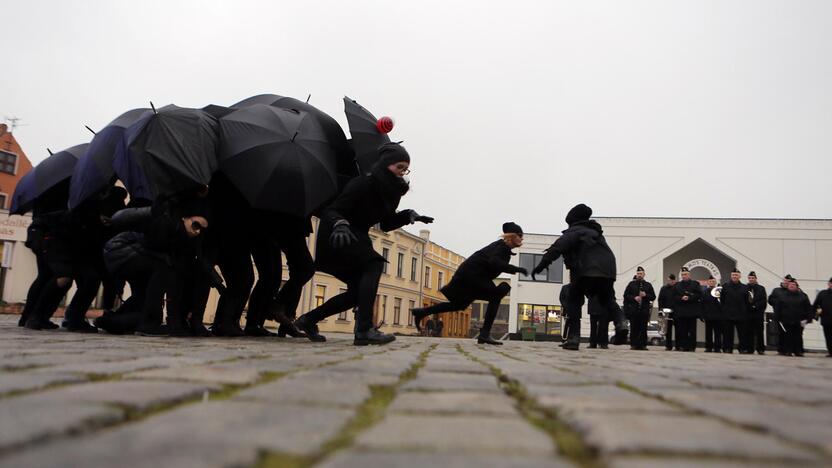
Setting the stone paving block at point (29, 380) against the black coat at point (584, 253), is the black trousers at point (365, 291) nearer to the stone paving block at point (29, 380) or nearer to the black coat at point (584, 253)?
the black coat at point (584, 253)

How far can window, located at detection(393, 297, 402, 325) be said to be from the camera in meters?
45.7

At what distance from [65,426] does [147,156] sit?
5.13 meters

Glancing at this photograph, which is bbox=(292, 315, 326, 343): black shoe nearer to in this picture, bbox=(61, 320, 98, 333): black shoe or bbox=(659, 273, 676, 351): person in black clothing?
bbox=(61, 320, 98, 333): black shoe

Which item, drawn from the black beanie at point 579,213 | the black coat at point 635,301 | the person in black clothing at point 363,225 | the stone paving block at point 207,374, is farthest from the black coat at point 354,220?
the black coat at point 635,301

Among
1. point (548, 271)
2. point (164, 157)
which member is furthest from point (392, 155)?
point (548, 271)

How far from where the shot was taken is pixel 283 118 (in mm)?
7121

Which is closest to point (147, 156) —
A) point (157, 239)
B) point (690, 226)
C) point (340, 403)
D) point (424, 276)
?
point (157, 239)

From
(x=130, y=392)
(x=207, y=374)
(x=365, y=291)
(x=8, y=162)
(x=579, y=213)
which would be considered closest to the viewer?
(x=130, y=392)

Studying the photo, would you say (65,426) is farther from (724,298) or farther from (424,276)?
(424,276)

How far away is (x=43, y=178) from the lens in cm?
796

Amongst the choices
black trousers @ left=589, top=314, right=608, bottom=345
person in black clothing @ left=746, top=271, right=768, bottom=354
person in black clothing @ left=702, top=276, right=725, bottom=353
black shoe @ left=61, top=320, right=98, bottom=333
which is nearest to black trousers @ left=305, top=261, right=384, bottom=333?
black shoe @ left=61, top=320, right=98, bottom=333

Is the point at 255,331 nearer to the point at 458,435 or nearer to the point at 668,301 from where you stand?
the point at 458,435

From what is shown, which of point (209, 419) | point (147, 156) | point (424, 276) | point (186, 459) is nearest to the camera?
point (186, 459)

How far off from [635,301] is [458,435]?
14.4 m
